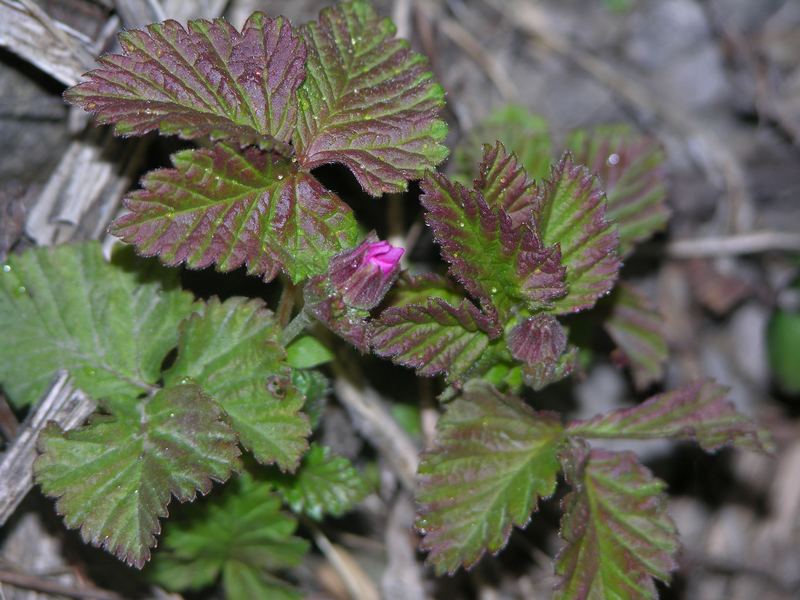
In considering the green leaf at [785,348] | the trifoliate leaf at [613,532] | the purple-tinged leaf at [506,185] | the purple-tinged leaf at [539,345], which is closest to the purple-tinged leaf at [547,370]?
the purple-tinged leaf at [539,345]

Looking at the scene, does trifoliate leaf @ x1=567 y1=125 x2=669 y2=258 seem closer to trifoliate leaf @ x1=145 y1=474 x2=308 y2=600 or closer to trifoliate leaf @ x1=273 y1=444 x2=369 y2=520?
trifoliate leaf @ x1=273 y1=444 x2=369 y2=520

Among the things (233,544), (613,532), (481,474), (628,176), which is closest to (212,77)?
(481,474)

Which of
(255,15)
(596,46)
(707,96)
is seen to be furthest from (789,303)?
(255,15)

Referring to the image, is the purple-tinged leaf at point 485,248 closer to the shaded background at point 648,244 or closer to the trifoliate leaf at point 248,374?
the trifoliate leaf at point 248,374

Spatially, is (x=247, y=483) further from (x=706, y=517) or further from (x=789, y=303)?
(x=789, y=303)

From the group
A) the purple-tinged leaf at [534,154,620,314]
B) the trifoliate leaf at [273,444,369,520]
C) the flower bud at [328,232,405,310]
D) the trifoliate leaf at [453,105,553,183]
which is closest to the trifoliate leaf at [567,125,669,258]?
the trifoliate leaf at [453,105,553,183]

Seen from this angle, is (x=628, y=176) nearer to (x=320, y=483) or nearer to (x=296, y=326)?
(x=296, y=326)
